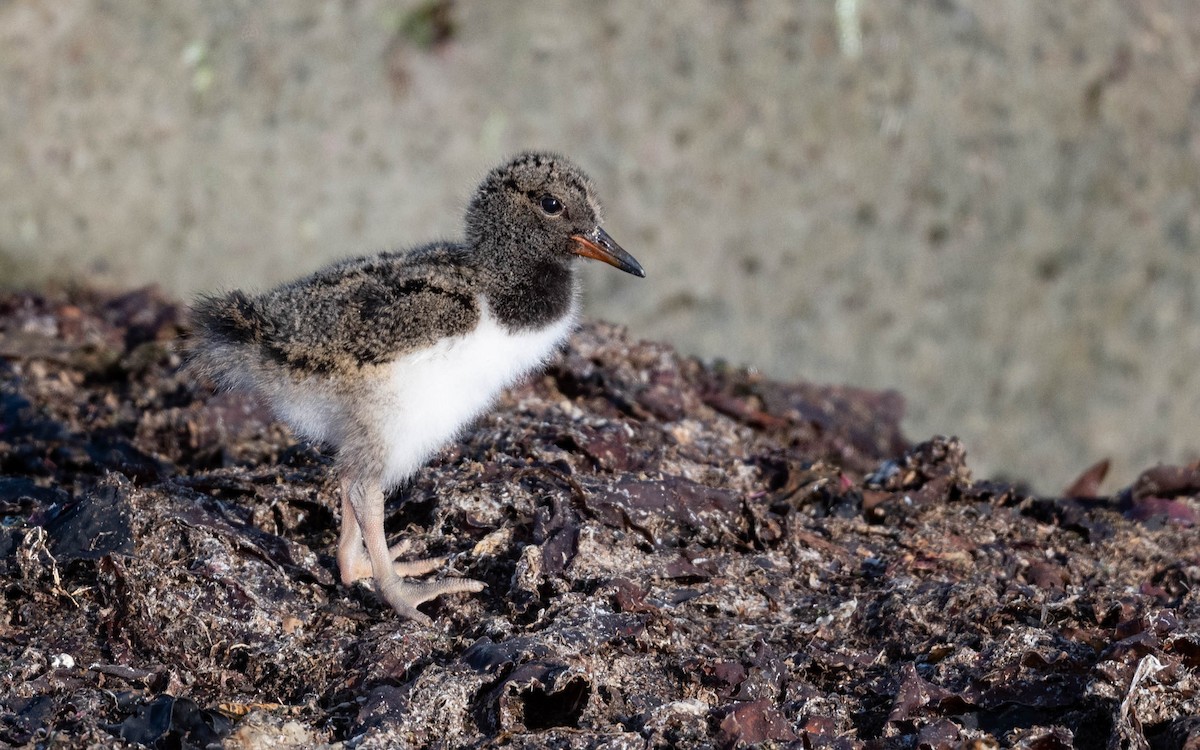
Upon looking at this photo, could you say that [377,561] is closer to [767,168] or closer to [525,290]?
[525,290]

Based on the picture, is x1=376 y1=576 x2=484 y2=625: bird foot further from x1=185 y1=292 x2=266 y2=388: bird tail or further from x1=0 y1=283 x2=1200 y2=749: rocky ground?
x1=185 y1=292 x2=266 y2=388: bird tail

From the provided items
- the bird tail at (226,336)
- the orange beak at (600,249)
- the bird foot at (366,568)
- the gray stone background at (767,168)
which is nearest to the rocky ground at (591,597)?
the bird foot at (366,568)

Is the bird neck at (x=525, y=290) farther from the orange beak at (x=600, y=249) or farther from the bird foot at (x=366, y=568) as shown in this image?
the bird foot at (x=366, y=568)

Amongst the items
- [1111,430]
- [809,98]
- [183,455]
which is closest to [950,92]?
[809,98]

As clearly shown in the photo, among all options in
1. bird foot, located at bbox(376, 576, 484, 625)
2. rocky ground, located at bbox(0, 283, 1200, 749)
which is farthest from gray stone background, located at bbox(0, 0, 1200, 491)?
bird foot, located at bbox(376, 576, 484, 625)

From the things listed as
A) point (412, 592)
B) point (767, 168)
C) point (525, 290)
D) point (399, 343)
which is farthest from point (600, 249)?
point (767, 168)

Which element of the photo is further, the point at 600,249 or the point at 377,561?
the point at 600,249

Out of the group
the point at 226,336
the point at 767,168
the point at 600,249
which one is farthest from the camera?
the point at 767,168
